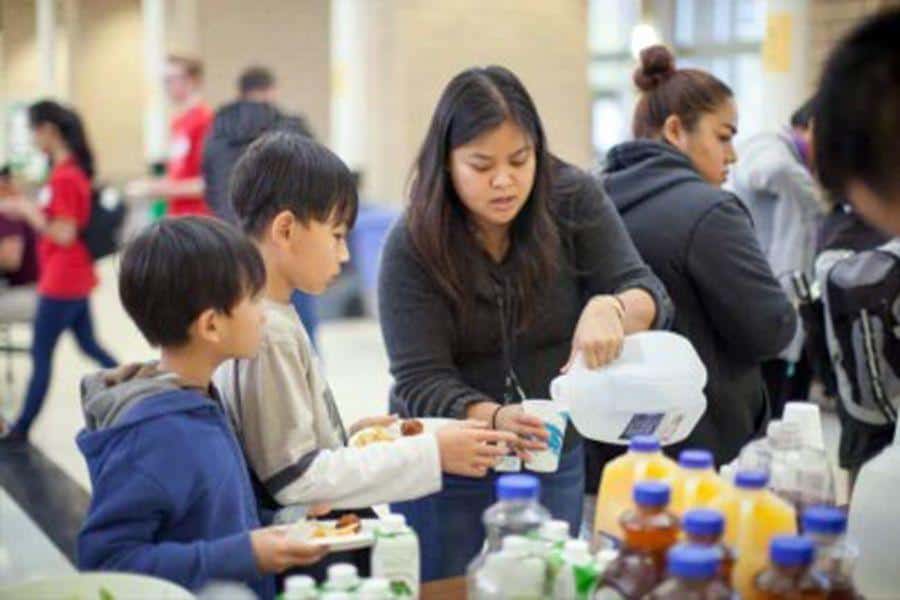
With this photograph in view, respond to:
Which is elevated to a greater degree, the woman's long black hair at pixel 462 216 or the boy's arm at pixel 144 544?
the woman's long black hair at pixel 462 216

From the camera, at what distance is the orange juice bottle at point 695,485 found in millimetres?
1461

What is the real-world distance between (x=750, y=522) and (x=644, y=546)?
15cm

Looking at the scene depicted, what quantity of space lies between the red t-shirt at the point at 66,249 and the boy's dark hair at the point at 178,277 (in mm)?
3939

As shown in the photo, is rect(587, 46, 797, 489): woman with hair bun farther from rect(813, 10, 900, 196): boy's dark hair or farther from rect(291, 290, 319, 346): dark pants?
rect(291, 290, 319, 346): dark pants

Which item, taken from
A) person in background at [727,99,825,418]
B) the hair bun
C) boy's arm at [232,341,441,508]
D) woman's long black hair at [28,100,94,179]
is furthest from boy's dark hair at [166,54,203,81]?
boy's arm at [232,341,441,508]

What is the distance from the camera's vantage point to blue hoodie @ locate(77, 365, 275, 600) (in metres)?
1.62

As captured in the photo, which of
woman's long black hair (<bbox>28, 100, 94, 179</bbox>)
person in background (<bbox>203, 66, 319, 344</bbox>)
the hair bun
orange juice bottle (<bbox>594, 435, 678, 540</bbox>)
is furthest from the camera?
person in background (<bbox>203, 66, 319, 344</bbox>)

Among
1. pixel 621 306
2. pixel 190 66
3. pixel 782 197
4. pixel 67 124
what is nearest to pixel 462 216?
pixel 621 306

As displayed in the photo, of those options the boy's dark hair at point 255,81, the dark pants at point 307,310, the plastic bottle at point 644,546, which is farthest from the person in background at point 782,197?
the plastic bottle at point 644,546

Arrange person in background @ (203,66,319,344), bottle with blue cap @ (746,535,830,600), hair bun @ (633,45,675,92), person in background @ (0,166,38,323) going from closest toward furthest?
bottle with blue cap @ (746,535,830,600) < hair bun @ (633,45,675,92) < person in background @ (203,66,319,344) < person in background @ (0,166,38,323)

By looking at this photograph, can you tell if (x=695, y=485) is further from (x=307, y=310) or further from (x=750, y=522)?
(x=307, y=310)

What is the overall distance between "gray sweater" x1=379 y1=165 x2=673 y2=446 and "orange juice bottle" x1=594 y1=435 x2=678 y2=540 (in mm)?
673

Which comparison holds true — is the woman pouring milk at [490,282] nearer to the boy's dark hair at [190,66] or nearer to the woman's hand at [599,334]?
the woman's hand at [599,334]

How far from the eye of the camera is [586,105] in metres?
6.55
